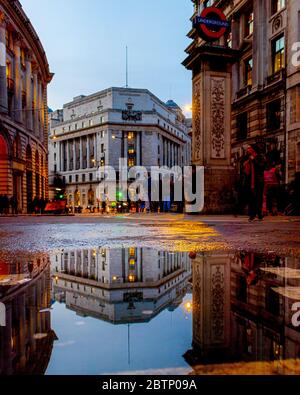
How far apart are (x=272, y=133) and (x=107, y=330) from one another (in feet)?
75.1

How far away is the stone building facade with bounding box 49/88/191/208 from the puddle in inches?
2761

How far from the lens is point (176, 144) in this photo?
299ft

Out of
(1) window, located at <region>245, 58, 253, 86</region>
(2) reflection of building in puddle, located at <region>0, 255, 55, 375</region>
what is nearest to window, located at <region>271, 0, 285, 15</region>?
(1) window, located at <region>245, 58, 253, 86</region>

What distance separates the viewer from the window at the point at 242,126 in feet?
85.0

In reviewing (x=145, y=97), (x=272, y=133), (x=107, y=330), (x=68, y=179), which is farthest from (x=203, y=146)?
(x=68, y=179)

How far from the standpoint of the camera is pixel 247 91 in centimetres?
2500

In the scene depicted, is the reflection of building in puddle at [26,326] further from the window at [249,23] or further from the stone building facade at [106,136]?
the stone building facade at [106,136]

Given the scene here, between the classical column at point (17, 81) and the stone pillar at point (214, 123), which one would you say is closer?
the stone pillar at point (214, 123)

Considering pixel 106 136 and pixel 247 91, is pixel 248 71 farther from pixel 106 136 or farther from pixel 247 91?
pixel 106 136

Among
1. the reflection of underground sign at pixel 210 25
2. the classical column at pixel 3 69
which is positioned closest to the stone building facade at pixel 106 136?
the classical column at pixel 3 69

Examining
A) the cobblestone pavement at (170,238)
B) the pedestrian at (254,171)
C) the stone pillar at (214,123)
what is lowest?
the cobblestone pavement at (170,238)

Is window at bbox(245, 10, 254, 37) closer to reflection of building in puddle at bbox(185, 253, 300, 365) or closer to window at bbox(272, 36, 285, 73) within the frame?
window at bbox(272, 36, 285, 73)

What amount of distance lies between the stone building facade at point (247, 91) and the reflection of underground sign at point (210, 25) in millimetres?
940
